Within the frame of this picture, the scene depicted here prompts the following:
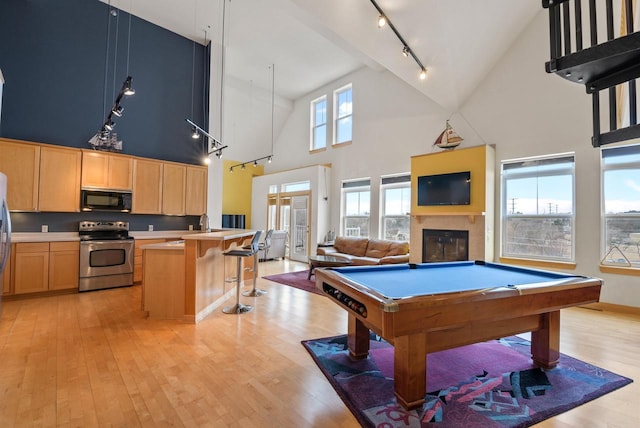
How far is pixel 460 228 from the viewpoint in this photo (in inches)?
208

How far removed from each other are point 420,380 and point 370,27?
4024mm

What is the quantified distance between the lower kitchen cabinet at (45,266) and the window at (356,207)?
573 cm

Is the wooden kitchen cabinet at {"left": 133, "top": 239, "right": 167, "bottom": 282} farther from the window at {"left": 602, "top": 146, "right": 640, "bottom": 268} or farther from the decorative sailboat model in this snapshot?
the window at {"left": 602, "top": 146, "right": 640, "bottom": 268}

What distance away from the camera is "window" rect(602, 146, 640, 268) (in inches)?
157

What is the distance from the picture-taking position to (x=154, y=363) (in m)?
2.52

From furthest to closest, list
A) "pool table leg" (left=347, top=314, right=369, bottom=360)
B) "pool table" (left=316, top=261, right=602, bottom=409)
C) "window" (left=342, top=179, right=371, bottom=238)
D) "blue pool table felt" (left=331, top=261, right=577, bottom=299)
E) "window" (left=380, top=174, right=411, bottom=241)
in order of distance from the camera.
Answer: "window" (left=342, top=179, right=371, bottom=238) → "window" (left=380, top=174, right=411, bottom=241) → "pool table leg" (left=347, top=314, right=369, bottom=360) → "blue pool table felt" (left=331, top=261, right=577, bottom=299) → "pool table" (left=316, top=261, right=602, bottom=409)

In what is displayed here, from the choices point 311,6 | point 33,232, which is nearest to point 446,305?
point 311,6

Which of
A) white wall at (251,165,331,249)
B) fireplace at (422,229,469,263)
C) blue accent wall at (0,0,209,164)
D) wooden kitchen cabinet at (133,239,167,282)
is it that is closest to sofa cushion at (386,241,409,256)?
fireplace at (422,229,469,263)

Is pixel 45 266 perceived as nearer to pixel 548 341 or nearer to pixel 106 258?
pixel 106 258

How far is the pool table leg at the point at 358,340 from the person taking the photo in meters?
2.62

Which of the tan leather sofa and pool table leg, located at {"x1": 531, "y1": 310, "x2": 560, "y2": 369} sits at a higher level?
the tan leather sofa

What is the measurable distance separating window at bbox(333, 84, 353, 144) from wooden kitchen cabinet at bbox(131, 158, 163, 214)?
15.4 feet

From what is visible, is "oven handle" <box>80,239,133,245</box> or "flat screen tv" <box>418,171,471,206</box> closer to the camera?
"oven handle" <box>80,239,133,245</box>

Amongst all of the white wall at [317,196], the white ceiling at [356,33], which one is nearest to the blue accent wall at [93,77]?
the white ceiling at [356,33]
